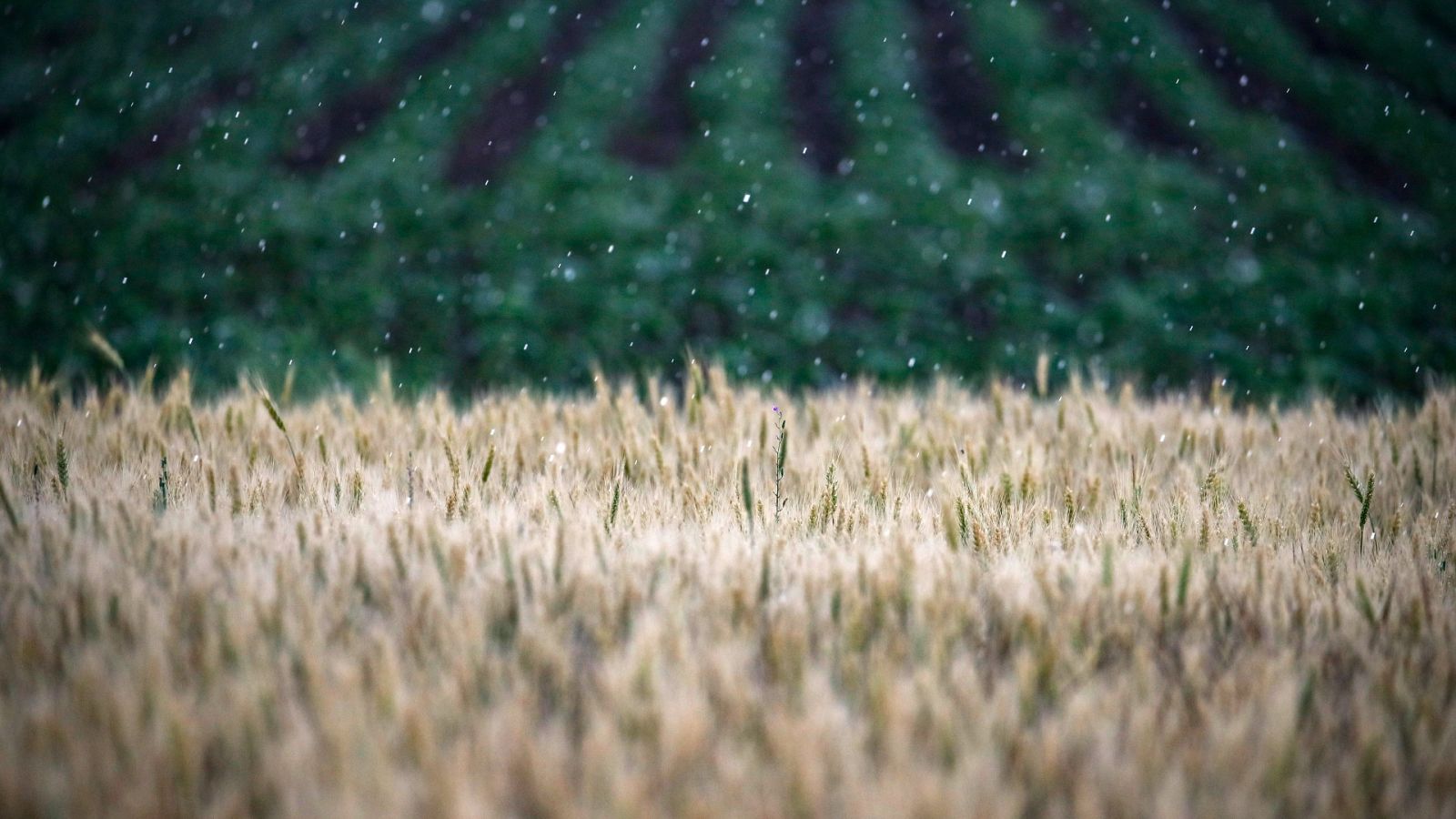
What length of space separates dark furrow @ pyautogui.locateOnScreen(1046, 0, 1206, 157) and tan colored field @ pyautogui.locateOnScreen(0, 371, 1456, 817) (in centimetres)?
734

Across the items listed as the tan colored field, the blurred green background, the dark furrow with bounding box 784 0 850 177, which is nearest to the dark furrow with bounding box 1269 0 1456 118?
the blurred green background

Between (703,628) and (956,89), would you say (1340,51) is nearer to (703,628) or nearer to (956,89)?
(956,89)

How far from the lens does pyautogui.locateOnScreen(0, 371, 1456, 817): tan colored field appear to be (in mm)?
918

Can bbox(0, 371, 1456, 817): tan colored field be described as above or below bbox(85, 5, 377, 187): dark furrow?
below

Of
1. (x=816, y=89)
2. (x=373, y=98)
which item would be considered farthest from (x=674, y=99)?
(x=373, y=98)

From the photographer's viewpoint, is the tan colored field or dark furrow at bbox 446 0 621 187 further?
dark furrow at bbox 446 0 621 187

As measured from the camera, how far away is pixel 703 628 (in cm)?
120

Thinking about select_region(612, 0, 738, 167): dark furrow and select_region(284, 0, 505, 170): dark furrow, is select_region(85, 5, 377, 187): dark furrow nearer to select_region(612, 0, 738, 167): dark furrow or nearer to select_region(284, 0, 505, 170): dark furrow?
select_region(284, 0, 505, 170): dark furrow

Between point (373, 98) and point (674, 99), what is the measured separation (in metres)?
3.06

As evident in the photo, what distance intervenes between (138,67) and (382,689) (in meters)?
11.1

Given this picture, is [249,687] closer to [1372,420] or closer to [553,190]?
[1372,420]

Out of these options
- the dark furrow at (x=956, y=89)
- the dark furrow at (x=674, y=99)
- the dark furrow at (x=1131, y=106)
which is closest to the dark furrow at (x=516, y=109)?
the dark furrow at (x=674, y=99)

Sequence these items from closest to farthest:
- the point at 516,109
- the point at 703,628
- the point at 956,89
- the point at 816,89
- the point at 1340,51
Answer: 1. the point at 703,628
2. the point at 516,109
3. the point at 956,89
4. the point at 816,89
5. the point at 1340,51

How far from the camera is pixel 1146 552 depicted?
1550 millimetres
